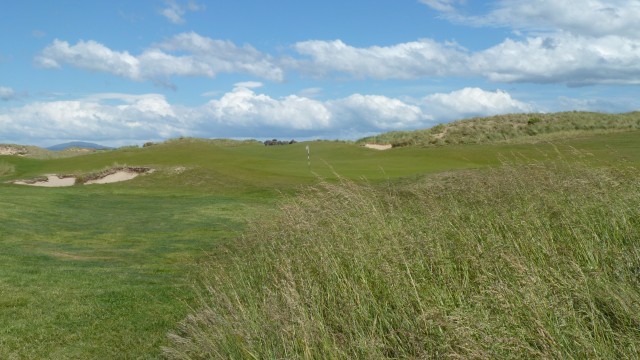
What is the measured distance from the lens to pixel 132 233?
961 inches

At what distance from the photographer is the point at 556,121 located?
70938 mm

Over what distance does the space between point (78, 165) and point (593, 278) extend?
50.8 meters

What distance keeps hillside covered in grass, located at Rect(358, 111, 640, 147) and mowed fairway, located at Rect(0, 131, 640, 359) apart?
13832 mm

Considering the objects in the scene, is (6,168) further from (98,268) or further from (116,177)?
(98,268)

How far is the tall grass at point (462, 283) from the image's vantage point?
6.04 meters

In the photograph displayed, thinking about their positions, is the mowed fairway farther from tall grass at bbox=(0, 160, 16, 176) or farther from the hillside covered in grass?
the hillside covered in grass

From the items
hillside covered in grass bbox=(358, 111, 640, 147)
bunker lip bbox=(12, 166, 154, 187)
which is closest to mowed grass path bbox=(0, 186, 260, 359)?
bunker lip bbox=(12, 166, 154, 187)

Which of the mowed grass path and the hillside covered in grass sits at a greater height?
the hillside covered in grass

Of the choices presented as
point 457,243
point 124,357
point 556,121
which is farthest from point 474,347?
point 556,121

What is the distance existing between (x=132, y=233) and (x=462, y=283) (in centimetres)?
1857

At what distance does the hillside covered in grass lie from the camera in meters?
65.6

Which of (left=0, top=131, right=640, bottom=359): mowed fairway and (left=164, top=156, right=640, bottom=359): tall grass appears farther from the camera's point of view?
(left=0, top=131, right=640, bottom=359): mowed fairway

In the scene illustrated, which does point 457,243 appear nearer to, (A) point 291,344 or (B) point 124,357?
(A) point 291,344

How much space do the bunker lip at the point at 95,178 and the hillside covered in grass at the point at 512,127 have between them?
103ft
